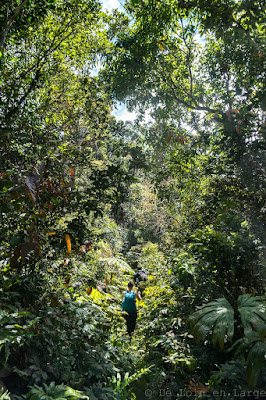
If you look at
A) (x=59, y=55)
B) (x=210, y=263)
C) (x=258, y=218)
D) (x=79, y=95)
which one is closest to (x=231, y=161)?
(x=258, y=218)

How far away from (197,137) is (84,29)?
3.27 metres

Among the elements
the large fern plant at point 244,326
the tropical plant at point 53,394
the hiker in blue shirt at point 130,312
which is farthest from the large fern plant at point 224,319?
the hiker in blue shirt at point 130,312

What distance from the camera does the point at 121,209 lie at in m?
4.14

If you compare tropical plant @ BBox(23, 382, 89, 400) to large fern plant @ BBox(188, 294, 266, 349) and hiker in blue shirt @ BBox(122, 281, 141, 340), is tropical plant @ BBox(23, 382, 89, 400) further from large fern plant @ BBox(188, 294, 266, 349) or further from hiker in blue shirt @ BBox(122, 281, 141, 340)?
hiker in blue shirt @ BBox(122, 281, 141, 340)

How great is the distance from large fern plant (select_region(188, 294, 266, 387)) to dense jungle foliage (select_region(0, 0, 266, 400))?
0.02 metres

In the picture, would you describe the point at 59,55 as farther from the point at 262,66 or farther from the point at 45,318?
the point at 45,318

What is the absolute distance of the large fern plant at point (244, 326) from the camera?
8.34 feet

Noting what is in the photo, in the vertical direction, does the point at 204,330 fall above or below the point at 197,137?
below

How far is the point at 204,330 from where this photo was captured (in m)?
2.87

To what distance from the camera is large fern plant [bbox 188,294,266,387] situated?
254 cm

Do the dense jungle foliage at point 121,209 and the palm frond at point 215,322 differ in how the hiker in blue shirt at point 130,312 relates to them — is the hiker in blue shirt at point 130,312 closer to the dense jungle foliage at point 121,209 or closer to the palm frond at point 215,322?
the dense jungle foliage at point 121,209

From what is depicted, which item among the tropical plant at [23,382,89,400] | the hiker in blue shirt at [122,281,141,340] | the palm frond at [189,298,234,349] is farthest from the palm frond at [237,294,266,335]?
the hiker in blue shirt at [122,281,141,340]

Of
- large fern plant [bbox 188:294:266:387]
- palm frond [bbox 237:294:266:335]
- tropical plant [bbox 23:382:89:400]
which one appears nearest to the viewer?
tropical plant [bbox 23:382:89:400]

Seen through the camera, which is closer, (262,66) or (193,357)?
(193,357)
